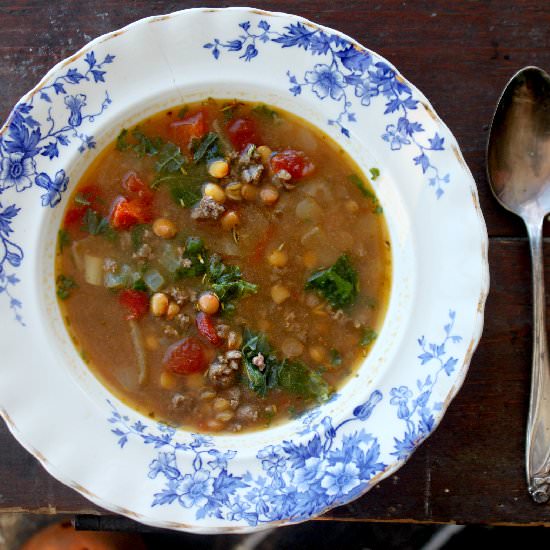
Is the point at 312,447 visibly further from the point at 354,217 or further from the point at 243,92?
the point at 243,92

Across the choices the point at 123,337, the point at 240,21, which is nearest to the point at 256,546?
the point at 123,337

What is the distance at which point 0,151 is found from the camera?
9.86 ft

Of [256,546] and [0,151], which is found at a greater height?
[0,151]

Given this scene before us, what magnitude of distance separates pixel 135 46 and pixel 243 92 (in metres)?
0.58

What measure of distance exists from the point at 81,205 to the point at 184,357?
98 cm

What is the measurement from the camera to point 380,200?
3.25 meters

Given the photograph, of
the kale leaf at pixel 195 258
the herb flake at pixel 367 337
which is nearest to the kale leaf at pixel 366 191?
the herb flake at pixel 367 337

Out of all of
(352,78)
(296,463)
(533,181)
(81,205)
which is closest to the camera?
(352,78)

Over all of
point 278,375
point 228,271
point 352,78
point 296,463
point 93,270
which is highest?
point 352,78

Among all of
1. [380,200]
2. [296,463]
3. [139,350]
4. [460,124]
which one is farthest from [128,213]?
[460,124]

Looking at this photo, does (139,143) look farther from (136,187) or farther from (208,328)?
(208,328)

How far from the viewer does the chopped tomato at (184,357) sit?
3.30 m

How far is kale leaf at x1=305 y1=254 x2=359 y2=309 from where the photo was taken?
3279 millimetres

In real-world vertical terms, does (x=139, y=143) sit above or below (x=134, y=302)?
above
